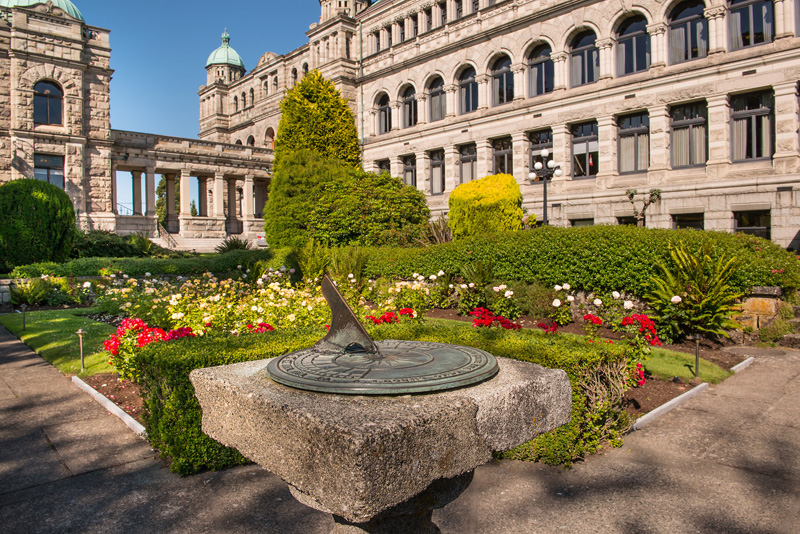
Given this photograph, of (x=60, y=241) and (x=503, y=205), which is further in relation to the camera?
(x=60, y=241)

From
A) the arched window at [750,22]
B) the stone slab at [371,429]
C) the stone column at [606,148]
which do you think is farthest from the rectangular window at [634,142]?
the stone slab at [371,429]

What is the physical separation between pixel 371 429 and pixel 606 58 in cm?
2564

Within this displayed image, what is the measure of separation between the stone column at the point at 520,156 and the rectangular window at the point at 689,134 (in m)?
6.95

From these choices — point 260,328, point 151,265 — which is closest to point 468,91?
point 151,265

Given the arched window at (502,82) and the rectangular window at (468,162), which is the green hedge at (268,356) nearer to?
the rectangular window at (468,162)

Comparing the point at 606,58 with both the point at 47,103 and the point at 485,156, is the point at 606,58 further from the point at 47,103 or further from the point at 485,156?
the point at 47,103

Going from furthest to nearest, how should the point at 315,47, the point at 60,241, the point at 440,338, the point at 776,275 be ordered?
the point at 315,47 < the point at 60,241 < the point at 776,275 < the point at 440,338

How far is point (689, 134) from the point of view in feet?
71.4

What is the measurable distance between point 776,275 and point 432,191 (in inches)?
892

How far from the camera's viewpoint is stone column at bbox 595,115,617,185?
23.8 m

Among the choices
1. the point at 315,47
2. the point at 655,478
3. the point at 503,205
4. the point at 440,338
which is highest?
the point at 315,47

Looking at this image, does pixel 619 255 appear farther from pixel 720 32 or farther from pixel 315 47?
pixel 315 47

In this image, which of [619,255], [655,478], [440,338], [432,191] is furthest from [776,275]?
[432,191]

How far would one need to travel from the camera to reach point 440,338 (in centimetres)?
538
